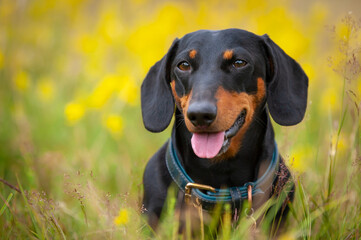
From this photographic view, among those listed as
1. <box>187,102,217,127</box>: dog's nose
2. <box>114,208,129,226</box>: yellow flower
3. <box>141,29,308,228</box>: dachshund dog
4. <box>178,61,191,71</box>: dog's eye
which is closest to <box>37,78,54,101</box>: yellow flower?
<box>141,29,308,228</box>: dachshund dog

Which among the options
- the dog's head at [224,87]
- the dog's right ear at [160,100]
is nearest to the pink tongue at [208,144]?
the dog's head at [224,87]

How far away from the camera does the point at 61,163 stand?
158 inches

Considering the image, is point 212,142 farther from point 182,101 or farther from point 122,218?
point 122,218

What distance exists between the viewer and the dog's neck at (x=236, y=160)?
2660mm

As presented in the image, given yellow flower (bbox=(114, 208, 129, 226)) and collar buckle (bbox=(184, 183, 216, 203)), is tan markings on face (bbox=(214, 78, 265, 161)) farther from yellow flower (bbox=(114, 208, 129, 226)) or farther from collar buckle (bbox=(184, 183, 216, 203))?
yellow flower (bbox=(114, 208, 129, 226))

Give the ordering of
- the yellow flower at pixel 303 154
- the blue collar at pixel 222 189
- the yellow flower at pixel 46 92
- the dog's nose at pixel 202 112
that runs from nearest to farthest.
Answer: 1. the dog's nose at pixel 202 112
2. the blue collar at pixel 222 189
3. the yellow flower at pixel 303 154
4. the yellow flower at pixel 46 92

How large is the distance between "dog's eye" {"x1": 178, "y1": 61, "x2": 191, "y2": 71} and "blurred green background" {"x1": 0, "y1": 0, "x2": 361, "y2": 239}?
81 centimetres

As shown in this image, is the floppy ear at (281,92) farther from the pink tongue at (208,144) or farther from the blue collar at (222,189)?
the pink tongue at (208,144)

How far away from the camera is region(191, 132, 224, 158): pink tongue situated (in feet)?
7.91

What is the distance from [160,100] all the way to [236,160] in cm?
66

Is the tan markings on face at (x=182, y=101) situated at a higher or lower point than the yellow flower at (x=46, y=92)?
higher

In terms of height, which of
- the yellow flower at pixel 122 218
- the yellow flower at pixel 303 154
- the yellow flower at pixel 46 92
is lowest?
the yellow flower at pixel 122 218

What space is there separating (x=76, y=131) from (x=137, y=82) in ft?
4.07

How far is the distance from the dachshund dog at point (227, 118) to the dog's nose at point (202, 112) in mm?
76
